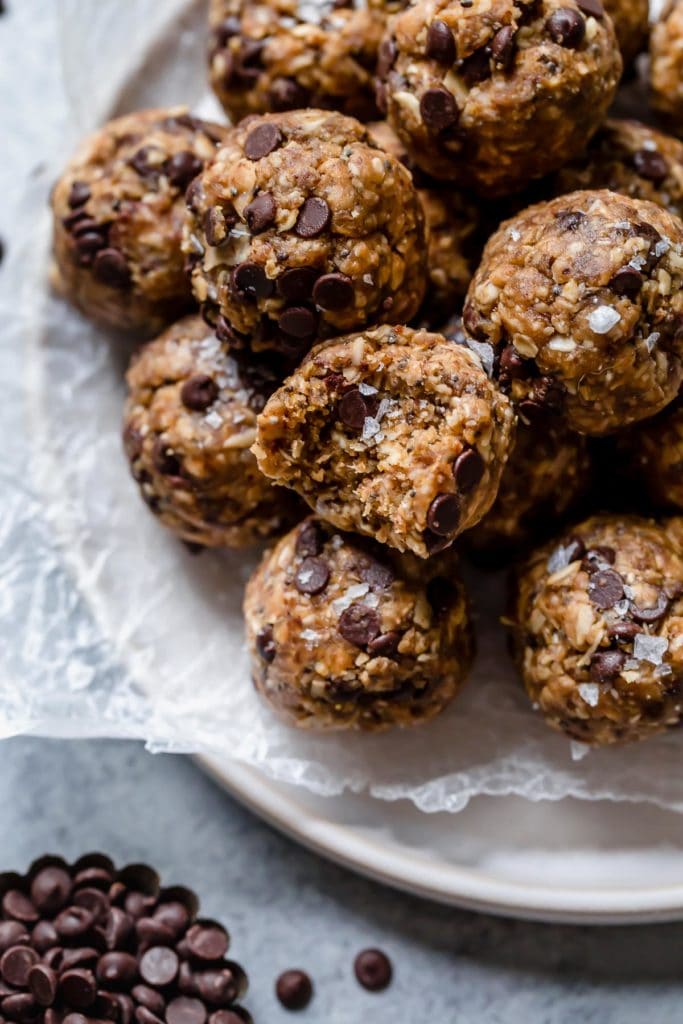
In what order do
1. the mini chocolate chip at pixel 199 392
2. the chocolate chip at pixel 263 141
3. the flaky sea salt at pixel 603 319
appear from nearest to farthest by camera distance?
the flaky sea salt at pixel 603 319 < the chocolate chip at pixel 263 141 < the mini chocolate chip at pixel 199 392

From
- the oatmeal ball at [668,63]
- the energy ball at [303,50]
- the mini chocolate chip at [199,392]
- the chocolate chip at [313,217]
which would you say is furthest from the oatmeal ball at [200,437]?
the oatmeal ball at [668,63]

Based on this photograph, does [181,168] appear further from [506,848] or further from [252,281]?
[506,848]

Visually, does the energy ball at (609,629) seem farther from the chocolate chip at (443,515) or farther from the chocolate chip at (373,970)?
the chocolate chip at (373,970)

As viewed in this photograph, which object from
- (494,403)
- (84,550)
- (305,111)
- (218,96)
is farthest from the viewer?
(84,550)

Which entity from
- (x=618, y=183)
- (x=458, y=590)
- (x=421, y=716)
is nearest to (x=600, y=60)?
(x=618, y=183)

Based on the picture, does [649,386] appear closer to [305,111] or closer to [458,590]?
[458,590]

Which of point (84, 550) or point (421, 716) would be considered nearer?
point (421, 716)

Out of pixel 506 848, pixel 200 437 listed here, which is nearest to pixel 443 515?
pixel 200 437
